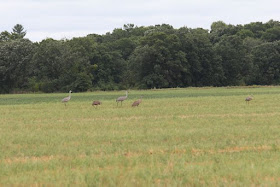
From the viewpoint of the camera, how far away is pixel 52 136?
19047mm

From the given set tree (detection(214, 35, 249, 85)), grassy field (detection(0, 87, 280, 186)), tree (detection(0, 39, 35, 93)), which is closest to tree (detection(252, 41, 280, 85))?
tree (detection(214, 35, 249, 85))

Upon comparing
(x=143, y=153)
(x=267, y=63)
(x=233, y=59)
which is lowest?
(x=143, y=153)

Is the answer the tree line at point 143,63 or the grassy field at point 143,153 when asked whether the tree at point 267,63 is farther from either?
the grassy field at point 143,153

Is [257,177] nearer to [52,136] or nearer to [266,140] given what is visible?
[266,140]

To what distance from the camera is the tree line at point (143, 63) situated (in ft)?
304

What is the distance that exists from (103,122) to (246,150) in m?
11.5

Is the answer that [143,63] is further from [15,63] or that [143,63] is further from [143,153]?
[143,153]

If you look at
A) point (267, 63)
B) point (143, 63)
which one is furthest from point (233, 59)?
point (143, 63)

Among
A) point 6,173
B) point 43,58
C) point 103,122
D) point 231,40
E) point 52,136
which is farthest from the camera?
point 231,40

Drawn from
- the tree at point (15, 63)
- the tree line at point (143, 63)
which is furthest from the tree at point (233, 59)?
the tree at point (15, 63)

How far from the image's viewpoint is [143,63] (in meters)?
95.4

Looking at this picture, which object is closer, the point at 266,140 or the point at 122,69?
the point at 266,140

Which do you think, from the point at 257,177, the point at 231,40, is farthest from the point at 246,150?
the point at 231,40

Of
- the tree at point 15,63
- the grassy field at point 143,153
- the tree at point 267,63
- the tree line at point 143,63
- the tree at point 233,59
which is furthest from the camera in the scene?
the tree at point 267,63
